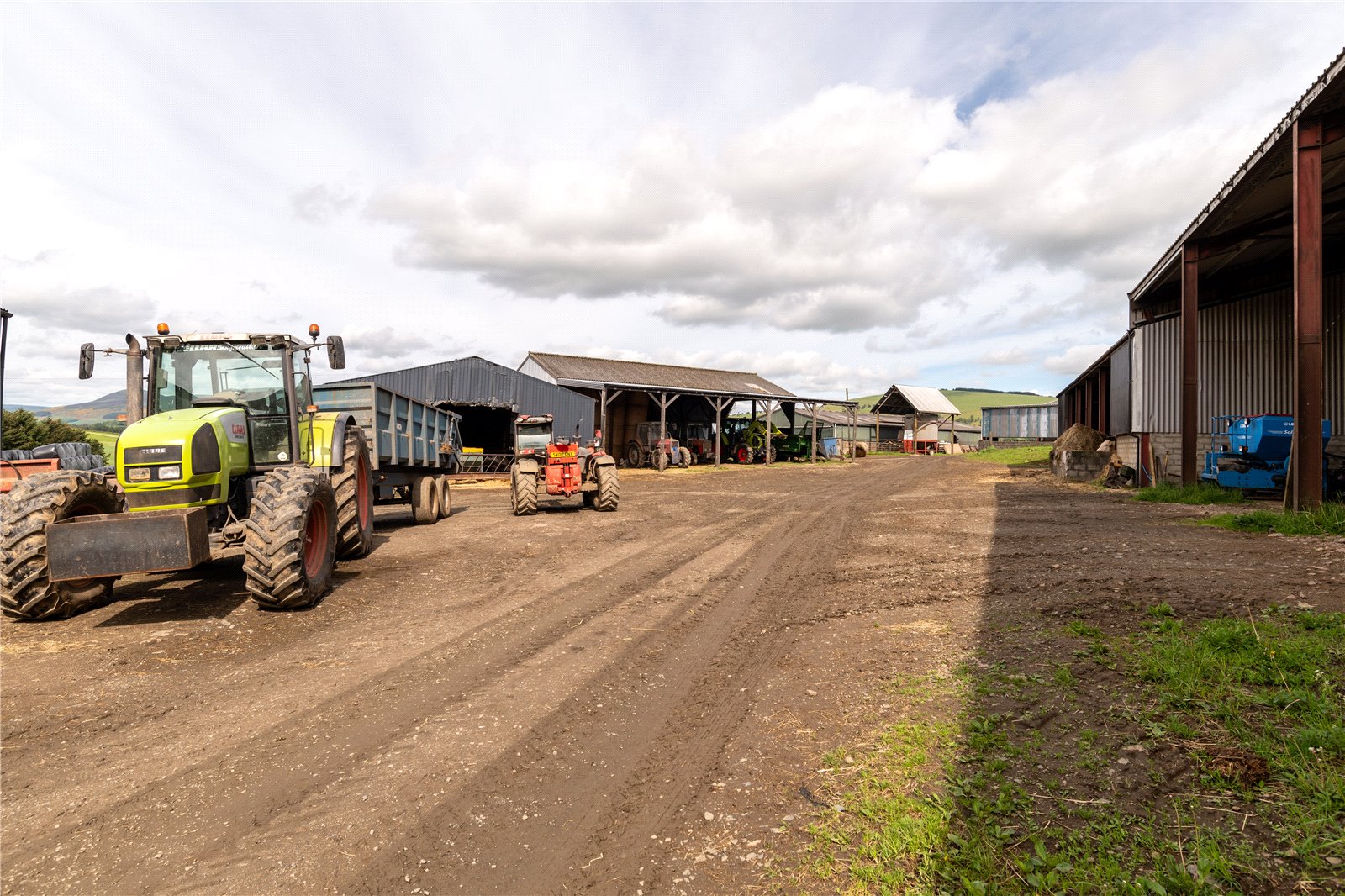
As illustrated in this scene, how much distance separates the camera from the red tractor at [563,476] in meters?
13.9

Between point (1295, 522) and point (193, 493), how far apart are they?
12686 millimetres

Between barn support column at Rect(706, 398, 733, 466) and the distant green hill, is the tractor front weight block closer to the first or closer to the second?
barn support column at Rect(706, 398, 733, 466)

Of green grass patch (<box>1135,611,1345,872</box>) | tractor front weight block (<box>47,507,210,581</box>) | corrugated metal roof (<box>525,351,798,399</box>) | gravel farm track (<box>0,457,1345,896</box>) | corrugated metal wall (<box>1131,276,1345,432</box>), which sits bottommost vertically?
gravel farm track (<box>0,457,1345,896</box>)

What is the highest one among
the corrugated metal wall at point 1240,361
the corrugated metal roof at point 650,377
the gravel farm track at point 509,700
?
the corrugated metal roof at point 650,377

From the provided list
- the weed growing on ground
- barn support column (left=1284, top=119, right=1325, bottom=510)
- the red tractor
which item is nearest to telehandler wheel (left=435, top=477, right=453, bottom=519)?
the red tractor

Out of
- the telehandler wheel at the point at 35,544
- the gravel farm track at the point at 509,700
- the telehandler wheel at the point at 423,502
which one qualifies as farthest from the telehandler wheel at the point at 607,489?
the telehandler wheel at the point at 35,544

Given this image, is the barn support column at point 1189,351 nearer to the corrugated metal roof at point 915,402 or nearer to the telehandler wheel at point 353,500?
the telehandler wheel at point 353,500

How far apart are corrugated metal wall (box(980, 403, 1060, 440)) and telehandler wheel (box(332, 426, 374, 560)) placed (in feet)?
180

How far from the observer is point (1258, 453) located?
42.6ft

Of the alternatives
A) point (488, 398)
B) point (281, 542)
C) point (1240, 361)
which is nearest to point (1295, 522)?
point (1240, 361)

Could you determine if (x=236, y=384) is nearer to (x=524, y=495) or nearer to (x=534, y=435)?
(x=524, y=495)

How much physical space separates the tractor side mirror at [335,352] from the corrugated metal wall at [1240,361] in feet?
57.7

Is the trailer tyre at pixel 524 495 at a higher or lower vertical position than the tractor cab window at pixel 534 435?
lower

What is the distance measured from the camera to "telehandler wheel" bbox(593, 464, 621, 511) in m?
14.4
